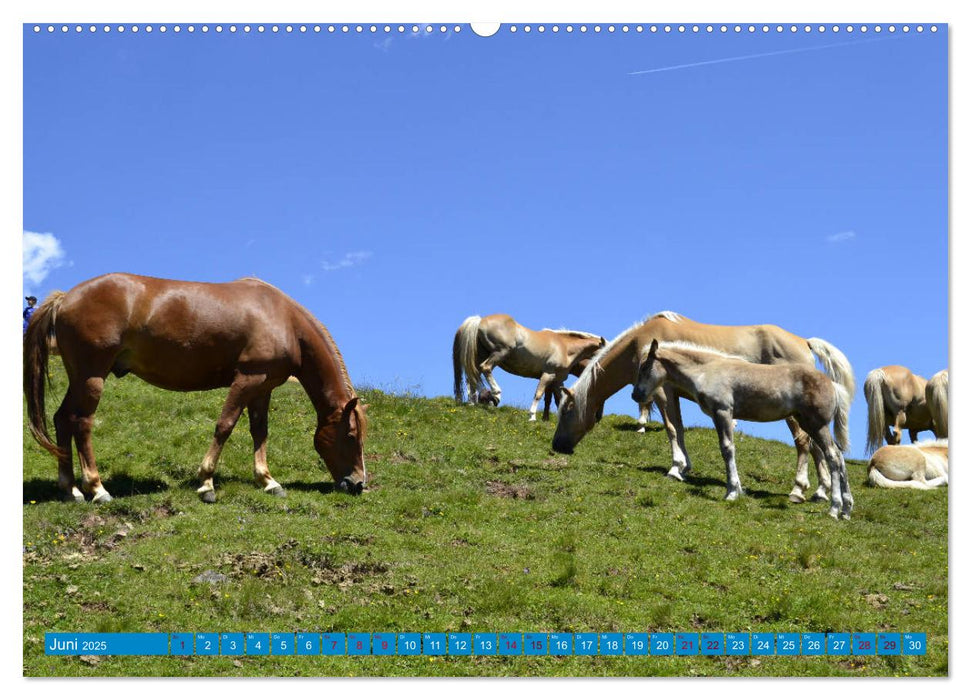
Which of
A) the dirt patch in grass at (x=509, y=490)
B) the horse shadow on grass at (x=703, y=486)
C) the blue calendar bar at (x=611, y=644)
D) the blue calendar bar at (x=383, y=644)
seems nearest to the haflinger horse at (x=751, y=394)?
the horse shadow on grass at (x=703, y=486)

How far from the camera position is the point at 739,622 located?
11.8m

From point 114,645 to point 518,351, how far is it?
66.2ft

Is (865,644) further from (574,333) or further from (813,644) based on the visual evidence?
(574,333)

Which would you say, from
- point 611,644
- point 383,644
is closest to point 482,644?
point 383,644

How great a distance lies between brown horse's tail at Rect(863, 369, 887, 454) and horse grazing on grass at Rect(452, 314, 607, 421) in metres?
8.91

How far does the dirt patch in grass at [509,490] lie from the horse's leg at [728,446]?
3.84 m

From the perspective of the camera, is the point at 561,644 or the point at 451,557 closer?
the point at 561,644

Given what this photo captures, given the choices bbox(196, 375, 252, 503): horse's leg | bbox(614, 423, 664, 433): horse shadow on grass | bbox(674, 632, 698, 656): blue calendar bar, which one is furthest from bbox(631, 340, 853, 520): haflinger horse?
bbox(196, 375, 252, 503): horse's leg

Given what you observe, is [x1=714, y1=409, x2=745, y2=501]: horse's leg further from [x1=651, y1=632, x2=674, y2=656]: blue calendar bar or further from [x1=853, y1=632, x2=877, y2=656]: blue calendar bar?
[x1=651, y1=632, x2=674, y2=656]: blue calendar bar

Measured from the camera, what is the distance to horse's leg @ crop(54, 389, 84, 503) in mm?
14531

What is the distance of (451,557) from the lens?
44.1 ft

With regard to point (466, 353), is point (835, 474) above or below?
below

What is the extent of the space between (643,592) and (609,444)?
33.3ft

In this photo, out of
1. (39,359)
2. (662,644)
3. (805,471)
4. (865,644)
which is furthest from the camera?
(805,471)
